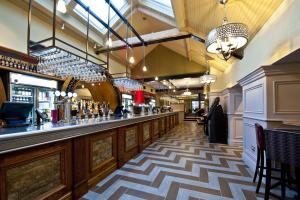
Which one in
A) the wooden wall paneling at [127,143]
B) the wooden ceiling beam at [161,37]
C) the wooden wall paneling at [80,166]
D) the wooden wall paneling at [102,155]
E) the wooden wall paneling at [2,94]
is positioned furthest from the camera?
the wooden ceiling beam at [161,37]

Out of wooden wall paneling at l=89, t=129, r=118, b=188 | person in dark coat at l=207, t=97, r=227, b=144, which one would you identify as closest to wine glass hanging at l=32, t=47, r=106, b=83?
wooden wall paneling at l=89, t=129, r=118, b=188

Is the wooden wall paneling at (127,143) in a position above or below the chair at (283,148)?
below

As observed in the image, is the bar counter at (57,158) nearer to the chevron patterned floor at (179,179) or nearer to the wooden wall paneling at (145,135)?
the chevron patterned floor at (179,179)

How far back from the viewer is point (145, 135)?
5223 mm

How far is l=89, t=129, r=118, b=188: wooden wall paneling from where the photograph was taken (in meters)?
2.68

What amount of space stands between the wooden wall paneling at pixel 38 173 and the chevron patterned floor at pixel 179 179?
21.2 inches

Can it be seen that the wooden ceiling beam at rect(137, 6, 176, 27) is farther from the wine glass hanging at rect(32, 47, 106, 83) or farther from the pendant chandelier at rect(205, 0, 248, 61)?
the pendant chandelier at rect(205, 0, 248, 61)

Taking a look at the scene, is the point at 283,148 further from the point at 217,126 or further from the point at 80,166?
the point at 217,126

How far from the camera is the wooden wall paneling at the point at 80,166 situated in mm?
2285

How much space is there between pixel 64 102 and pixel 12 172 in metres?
1.60

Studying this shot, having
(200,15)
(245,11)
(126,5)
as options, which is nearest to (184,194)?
(245,11)

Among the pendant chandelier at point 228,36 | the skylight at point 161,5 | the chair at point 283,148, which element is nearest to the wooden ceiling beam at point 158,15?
the skylight at point 161,5

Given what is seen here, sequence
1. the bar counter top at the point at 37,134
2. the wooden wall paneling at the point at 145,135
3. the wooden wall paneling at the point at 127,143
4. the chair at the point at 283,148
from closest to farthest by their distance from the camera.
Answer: the bar counter top at the point at 37,134, the chair at the point at 283,148, the wooden wall paneling at the point at 127,143, the wooden wall paneling at the point at 145,135

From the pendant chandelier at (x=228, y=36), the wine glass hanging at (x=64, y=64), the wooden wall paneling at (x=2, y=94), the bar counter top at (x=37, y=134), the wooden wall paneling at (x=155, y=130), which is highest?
the pendant chandelier at (x=228, y=36)
